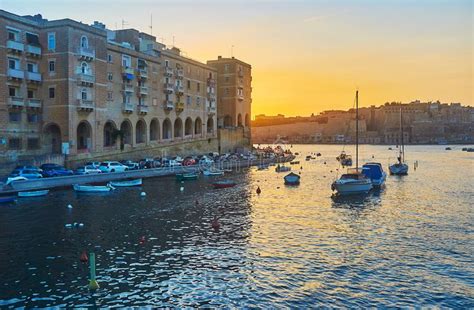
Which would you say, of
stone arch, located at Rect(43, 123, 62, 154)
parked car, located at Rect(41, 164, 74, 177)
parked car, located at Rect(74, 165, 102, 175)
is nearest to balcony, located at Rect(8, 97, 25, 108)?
stone arch, located at Rect(43, 123, 62, 154)

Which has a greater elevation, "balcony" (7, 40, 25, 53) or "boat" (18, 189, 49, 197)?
"balcony" (7, 40, 25, 53)

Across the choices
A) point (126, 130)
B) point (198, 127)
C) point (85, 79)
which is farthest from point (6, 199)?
point (198, 127)

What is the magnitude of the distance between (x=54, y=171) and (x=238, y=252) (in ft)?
109

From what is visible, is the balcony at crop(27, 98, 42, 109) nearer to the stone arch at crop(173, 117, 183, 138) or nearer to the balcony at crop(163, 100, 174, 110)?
the balcony at crop(163, 100, 174, 110)

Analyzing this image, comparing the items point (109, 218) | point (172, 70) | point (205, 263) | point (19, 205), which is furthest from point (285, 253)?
point (172, 70)

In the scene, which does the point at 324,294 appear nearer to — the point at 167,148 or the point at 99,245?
the point at 99,245

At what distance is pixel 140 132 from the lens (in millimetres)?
77250

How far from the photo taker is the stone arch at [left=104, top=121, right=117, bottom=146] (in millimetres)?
67100

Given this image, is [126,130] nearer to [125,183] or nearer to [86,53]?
[86,53]

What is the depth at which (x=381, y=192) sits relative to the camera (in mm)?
52812

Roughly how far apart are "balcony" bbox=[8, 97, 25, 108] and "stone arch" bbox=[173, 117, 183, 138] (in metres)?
35.4

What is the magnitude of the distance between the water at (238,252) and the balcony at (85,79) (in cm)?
2171

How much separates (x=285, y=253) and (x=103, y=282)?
33.7ft

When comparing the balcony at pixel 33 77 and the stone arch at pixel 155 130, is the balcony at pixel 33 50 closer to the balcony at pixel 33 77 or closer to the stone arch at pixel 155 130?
the balcony at pixel 33 77
